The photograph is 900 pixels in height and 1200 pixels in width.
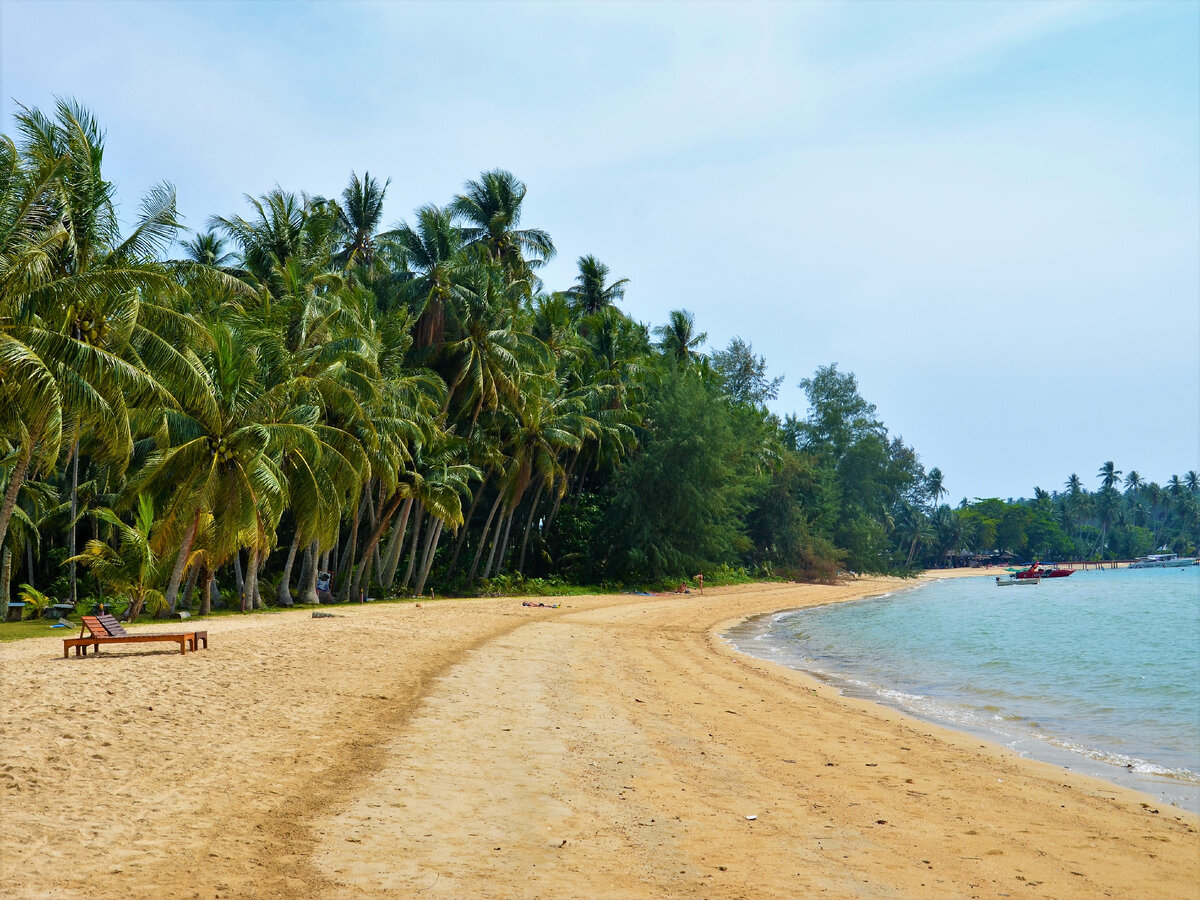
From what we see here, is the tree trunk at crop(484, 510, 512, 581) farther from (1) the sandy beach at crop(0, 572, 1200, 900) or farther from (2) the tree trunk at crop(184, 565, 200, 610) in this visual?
(1) the sandy beach at crop(0, 572, 1200, 900)

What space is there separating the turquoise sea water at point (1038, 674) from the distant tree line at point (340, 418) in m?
10.7

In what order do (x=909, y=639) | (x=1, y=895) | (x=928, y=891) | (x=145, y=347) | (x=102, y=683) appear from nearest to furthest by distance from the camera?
(x=1, y=895) → (x=928, y=891) → (x=102, y=683) → (x=145, y=347) → (x=909, y=639)

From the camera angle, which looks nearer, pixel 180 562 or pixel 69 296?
pixel 69 296

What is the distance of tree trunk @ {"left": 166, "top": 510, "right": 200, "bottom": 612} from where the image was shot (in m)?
18.5

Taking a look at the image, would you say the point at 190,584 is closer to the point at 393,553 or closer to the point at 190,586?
A: the point at 190,586

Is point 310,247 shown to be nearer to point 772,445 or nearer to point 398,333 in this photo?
point 398,333

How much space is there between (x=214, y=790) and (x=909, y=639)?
21.4 m

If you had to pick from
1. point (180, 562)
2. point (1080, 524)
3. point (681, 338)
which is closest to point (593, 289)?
point (681, 338)

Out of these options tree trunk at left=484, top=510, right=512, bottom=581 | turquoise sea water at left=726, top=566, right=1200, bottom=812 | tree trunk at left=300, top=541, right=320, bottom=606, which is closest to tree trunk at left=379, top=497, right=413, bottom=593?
tree trunk at left=300, top=541, right=320, bottom=606

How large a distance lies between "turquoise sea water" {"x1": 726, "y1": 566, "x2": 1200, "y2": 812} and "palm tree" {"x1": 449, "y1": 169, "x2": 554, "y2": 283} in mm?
20021

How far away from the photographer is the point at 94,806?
5551 mm

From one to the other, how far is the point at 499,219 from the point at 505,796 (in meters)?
34.2

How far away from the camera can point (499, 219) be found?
125ft

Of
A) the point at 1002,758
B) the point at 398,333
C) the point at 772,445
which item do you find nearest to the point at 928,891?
the point at 1002,758
